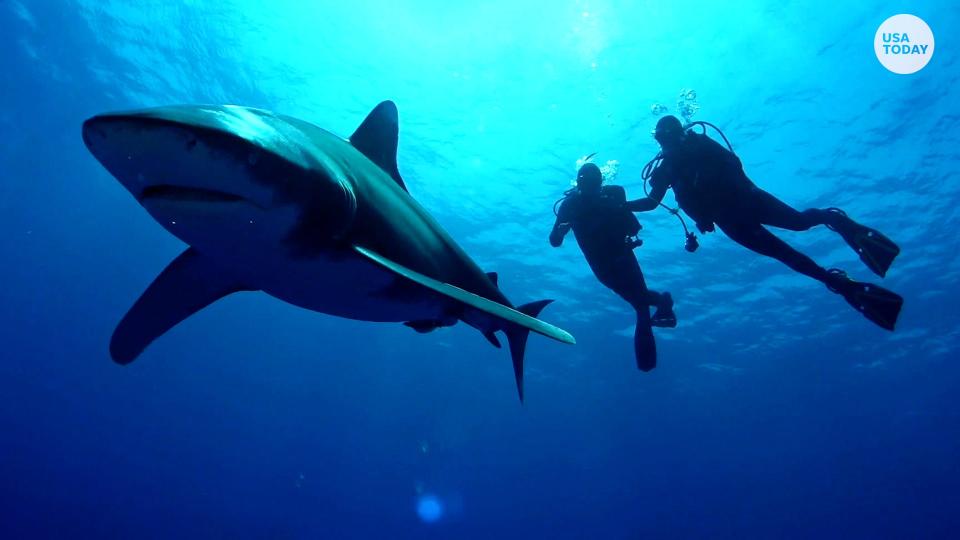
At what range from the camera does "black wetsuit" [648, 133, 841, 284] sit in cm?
751

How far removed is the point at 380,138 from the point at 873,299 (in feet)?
22.3

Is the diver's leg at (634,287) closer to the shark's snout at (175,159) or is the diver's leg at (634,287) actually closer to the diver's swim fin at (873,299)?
the diver's swim fin at (873,299)

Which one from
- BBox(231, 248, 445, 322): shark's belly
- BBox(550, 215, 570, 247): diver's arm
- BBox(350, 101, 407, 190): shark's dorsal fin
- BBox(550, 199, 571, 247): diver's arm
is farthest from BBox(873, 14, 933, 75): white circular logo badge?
BBox(231, 248, 445, 322): shark's belly

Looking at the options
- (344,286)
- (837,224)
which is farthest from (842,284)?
(344,286)

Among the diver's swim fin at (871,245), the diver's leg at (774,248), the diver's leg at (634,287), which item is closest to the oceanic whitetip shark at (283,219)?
the diver's leg at (634,287)

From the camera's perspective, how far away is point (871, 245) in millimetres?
6867

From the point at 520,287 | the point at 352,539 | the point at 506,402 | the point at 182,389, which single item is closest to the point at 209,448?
the point at 182,389

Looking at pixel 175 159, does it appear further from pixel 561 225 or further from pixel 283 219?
pixel 561 225

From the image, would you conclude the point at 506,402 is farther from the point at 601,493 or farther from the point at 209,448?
the point at 209,448

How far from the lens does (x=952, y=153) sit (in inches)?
680

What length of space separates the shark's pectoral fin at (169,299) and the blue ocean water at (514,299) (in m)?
13.3

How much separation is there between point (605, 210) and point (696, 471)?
196 ft

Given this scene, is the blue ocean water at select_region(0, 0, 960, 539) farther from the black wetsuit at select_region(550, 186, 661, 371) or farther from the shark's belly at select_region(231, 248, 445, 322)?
the shark's belly at select_region(231, 248, 445, 322)

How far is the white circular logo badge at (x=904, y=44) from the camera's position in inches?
531
